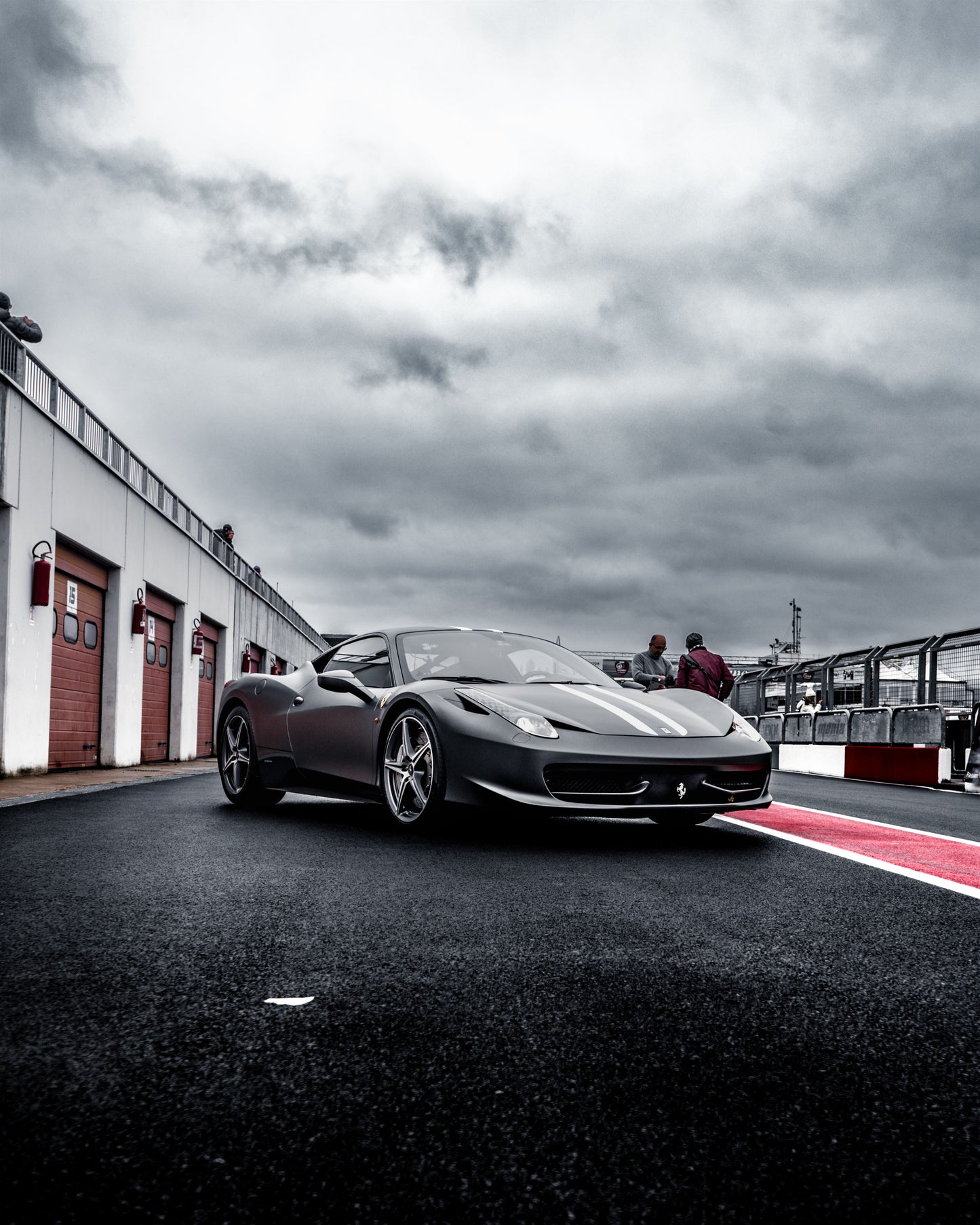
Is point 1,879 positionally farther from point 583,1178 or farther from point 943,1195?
point 943,1195

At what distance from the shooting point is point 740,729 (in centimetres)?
576

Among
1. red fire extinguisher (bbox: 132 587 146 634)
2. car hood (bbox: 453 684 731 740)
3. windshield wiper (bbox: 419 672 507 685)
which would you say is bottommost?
→ car hood (bbox: 453 684 731 740)

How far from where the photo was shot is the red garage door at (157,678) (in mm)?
18938

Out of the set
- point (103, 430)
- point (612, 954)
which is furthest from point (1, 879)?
point (103, 430)

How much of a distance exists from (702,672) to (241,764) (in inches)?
200

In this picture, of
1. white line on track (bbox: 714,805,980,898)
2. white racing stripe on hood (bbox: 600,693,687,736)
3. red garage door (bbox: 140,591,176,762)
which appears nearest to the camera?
white line on track (bbox: 714,805,980,898)

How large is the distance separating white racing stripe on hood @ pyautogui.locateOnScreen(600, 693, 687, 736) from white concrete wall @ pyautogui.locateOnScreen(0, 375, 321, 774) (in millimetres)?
8657

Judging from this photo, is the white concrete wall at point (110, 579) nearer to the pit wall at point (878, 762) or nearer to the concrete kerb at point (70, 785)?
the concrete kerb at point (70, 785)

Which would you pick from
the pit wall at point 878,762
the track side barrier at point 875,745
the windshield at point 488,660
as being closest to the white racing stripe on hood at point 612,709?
the windshield at point 488,660

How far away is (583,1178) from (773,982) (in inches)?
49.8

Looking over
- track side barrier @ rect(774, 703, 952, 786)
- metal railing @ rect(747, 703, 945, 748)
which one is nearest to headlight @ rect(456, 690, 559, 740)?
metal railing @ rect(747, 703, 945, 748)

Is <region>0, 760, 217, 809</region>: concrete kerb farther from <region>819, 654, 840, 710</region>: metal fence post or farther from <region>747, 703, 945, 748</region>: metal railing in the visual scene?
<region>819, 654, 840, 710</region>: metal fence post

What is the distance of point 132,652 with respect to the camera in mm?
17438

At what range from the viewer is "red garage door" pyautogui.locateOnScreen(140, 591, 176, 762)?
18.9 meters
